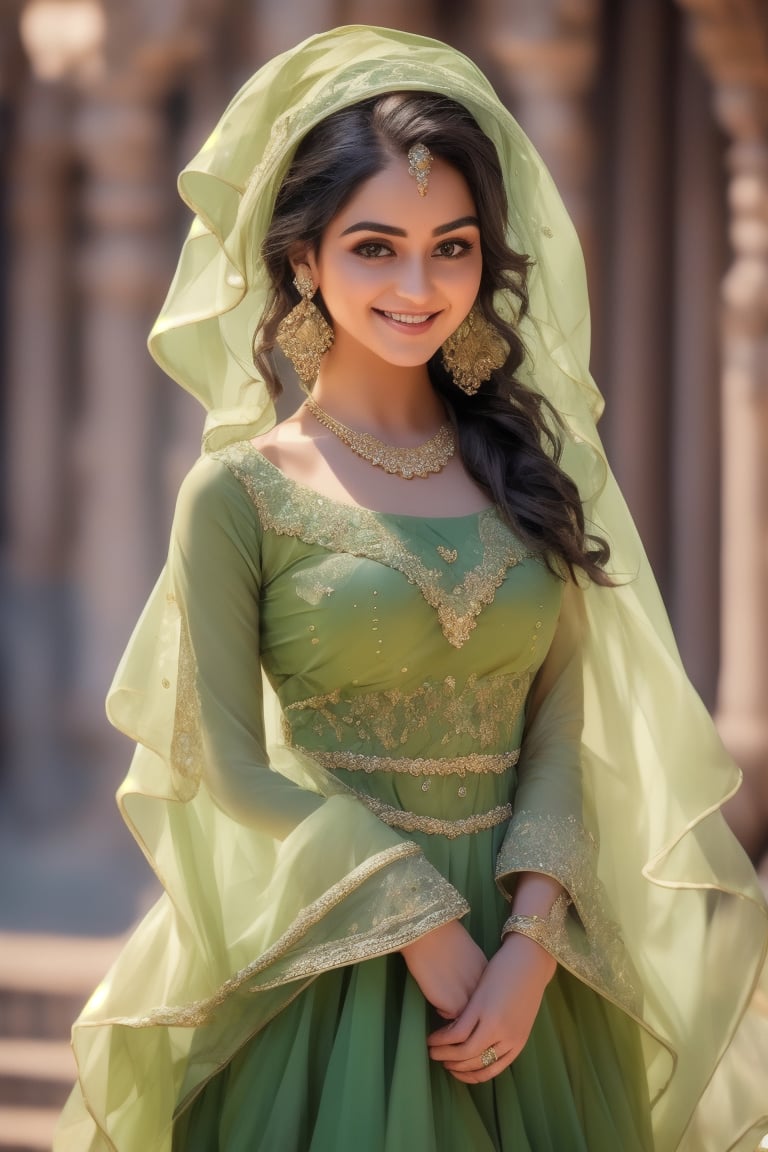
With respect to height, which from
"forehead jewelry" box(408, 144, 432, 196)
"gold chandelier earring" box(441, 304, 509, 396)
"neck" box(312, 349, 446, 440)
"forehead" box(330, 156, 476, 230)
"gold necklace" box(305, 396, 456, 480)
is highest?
"forehead jewelry" box(408, 144, 432, 196)

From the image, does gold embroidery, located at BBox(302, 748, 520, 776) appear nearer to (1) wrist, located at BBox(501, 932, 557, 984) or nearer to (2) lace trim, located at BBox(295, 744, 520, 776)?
(2) lace trim, located at BBox(295, 744, 520, 776)

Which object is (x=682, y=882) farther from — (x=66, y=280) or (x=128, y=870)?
(x=66, y=280)

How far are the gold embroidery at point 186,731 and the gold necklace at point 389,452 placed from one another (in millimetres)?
267

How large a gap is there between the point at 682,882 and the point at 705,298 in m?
3.01

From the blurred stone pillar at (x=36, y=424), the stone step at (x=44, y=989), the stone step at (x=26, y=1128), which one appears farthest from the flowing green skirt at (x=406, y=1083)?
the blurred stone pillar at (x=36, y=424)

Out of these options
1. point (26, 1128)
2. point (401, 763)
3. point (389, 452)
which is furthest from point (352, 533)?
point (26, 1128)

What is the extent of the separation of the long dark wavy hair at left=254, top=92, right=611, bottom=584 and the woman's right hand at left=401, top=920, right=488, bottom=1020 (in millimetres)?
413

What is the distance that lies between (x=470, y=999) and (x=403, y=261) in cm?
70

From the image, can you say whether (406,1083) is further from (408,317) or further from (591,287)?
(591,287)

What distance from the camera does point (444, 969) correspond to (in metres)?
1.63

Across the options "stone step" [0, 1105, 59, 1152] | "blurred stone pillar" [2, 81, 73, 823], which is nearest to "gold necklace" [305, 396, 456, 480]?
"stone step" [0, 1105, 59, 1152]

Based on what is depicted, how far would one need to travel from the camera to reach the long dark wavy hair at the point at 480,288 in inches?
67.1

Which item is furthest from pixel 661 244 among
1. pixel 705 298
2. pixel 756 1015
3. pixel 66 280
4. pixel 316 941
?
pixel 316 941

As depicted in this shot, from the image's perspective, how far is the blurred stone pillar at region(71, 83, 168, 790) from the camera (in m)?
4.52
